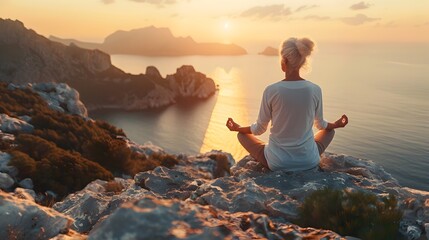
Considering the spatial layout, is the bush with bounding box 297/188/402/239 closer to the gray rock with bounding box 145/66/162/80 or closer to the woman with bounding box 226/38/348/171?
the woman with bounding box 226/38/348/171

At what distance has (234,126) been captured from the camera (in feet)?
28.4

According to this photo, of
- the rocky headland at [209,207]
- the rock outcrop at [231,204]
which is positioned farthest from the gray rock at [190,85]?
the rock outcrop at [231,204]

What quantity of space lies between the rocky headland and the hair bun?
2704 millimetres

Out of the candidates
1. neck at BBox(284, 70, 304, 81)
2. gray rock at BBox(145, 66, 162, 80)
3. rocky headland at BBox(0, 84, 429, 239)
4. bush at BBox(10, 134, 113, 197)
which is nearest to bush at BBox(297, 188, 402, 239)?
rocky headland at BBox(0, 84, 429, 239)

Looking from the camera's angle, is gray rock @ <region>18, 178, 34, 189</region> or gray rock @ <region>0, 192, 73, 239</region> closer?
gray rock @ <region>0, 192, 73, 239</region>

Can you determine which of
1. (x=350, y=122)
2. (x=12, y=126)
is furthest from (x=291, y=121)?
(x=350, y=122)

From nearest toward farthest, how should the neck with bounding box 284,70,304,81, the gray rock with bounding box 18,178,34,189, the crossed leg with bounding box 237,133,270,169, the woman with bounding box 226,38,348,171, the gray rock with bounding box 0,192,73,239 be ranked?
the gray rock with bounding box 0,192,73,239 → the woman with bounding box 226,38,348,171 → the neck with bounding box 284,70,304,81 → the crossed leg with bounding box 237,133,270,169 → the gray rock with bounding box 18,178,34,189

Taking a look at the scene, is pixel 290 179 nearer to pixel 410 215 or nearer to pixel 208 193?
pixel 208 193

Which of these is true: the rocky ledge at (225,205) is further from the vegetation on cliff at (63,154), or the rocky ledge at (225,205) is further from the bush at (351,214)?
the vegetation on cliff at (63,154)

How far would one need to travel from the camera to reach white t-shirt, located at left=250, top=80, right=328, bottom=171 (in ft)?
24.6

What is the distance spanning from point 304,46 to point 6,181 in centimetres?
1250

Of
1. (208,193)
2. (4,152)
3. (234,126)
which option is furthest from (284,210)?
(4,152)

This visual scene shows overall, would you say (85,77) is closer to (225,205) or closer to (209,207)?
(225,205)

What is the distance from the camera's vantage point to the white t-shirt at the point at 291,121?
7496mm
